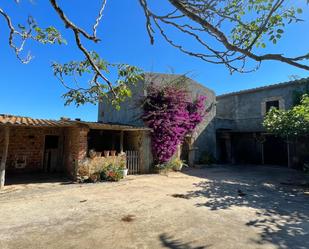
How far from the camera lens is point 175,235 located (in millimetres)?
4621

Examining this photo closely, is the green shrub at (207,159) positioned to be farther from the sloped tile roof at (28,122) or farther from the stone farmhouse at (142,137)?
the sloped tile roof at (28,122)

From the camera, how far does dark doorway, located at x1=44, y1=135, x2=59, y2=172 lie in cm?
A: 1306

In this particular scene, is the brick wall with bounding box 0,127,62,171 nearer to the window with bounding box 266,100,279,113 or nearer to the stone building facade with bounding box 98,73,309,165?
the stone building facade with bounding box 98,73,309,165

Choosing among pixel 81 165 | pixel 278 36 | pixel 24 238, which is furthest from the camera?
pixel 81 165

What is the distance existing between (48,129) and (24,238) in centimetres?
943

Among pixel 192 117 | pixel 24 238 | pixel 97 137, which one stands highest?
pixel 192 117

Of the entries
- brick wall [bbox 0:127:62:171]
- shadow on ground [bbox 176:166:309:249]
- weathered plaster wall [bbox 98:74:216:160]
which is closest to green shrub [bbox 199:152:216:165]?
weathered plaster wall [bbox 98:74:216:160]

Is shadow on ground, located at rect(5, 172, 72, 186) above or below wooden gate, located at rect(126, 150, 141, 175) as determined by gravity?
below

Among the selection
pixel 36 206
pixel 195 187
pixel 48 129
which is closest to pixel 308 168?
pixel 195 187

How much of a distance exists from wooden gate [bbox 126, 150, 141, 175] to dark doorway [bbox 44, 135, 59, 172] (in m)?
4.20

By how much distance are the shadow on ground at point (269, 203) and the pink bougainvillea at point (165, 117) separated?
11.0 feet

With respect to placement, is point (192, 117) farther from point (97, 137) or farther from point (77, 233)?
point (77, 233)

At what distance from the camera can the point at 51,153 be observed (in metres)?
13.2

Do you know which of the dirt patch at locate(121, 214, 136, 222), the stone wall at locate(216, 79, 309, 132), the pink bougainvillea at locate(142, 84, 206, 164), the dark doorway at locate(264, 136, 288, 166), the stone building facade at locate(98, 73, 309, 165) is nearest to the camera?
the dirt patch at locate(121, 214, 136, 222)
